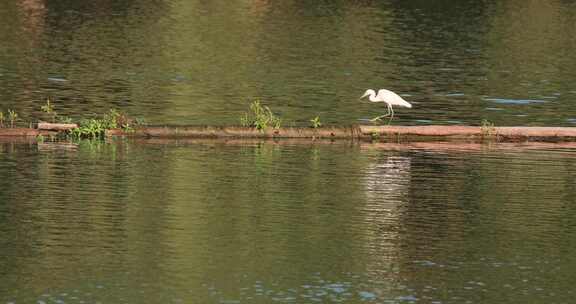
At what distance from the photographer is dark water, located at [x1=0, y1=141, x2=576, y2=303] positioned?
2011 cm

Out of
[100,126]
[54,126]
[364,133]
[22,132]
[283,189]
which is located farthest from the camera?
[364,133]

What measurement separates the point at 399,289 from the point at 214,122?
1827 cm

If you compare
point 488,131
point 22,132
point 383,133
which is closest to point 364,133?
point 383,133

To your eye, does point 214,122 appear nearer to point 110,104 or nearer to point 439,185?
point 110,104

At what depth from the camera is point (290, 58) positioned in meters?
56.9

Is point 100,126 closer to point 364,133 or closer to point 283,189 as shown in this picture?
point 364,133

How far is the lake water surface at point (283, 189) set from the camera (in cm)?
2050

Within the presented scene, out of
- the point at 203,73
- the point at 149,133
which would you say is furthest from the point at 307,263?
the point at 203,73

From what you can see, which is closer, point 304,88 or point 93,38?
point 304,88

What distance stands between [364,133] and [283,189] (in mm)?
7227

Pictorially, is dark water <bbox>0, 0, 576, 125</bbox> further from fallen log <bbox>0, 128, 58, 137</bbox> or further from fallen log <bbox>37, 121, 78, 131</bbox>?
fallen log <bbox>0, 128, 58, 137</bbox>

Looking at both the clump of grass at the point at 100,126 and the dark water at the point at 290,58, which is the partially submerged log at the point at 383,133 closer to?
the clump of grass at the point at 100,126

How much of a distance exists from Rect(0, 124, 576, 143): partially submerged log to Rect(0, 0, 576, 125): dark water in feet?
13.4

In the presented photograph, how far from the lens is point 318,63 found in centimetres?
5547
